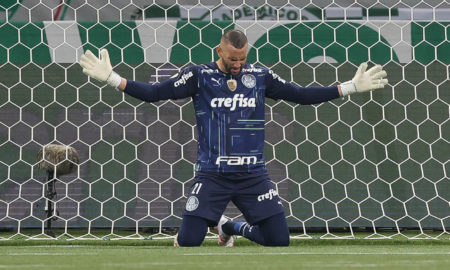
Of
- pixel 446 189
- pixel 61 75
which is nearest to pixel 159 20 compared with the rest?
pixel 61 75

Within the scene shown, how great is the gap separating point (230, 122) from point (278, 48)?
1174 mm

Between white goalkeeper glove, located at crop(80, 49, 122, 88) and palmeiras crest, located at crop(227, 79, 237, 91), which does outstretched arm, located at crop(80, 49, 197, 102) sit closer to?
white goalkeeper glove, located at crop(80, 49, 122, 88)

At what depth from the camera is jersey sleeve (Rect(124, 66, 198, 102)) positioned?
3920mm

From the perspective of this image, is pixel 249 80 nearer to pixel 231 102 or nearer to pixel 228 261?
pixel 231 102

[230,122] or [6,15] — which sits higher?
[6,15]

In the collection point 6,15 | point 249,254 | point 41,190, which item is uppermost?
point 6,15

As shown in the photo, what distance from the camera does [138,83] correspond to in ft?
12.9

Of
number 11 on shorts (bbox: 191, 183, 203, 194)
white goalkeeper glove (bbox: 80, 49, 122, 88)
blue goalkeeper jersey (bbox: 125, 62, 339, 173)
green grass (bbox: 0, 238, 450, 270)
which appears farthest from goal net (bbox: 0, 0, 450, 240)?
green grass (bbox: 0, 238, 450, 270)

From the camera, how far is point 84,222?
15.6 ft

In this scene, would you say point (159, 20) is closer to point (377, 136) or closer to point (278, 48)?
point (278, 48)

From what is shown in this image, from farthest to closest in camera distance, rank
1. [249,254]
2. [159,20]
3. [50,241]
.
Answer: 1. [159,20]
2. [50,241]
3. [249,254]

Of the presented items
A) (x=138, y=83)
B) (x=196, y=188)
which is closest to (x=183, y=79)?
(x=138, y=83)

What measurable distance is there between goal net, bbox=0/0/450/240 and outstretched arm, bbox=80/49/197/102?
894 mm

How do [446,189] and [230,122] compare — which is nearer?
[230,122]
